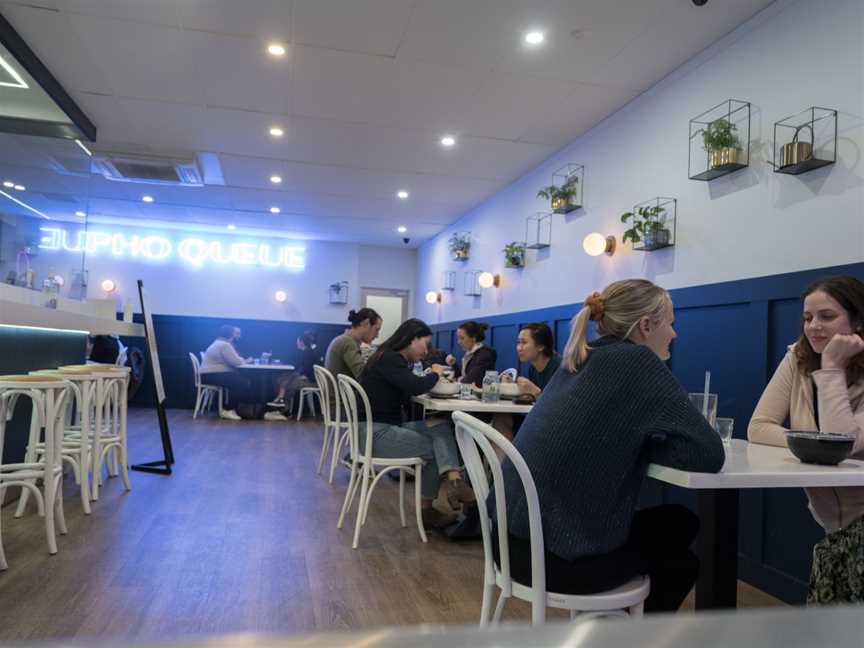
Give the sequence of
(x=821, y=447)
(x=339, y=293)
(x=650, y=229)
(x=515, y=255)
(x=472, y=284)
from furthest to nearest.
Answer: (x=339, y=293) → (x=472, y=284) → (x=515, y=255) → (x=650, y=229) → (x=821, y=447)

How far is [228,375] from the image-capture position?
29.2 ft

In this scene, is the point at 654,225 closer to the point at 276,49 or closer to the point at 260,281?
the point at 276,49

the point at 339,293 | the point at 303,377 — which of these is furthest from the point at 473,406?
the point at 339,293

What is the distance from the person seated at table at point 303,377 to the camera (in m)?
8.80

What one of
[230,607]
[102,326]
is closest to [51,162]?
[102,326]

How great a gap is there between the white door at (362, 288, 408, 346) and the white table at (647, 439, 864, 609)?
31.1 ft

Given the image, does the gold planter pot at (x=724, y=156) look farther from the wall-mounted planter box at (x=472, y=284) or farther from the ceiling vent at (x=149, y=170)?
the ceiling vent at (x=149, y=170)

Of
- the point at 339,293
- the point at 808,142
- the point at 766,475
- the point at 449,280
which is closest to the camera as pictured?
the point at 766,475

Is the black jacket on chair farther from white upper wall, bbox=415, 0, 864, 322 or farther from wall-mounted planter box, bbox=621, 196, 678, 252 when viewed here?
wall-mounted planter box, bbox=621, 196, 678, 252

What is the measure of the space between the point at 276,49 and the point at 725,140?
278 cm

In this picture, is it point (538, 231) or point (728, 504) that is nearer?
point (728, 504)

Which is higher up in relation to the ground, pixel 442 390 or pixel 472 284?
pixel 472 284

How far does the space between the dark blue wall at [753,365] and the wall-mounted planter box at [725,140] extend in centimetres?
65

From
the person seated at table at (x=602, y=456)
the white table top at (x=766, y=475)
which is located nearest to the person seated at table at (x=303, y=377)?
the person seated at table at (x=602, y=456)
